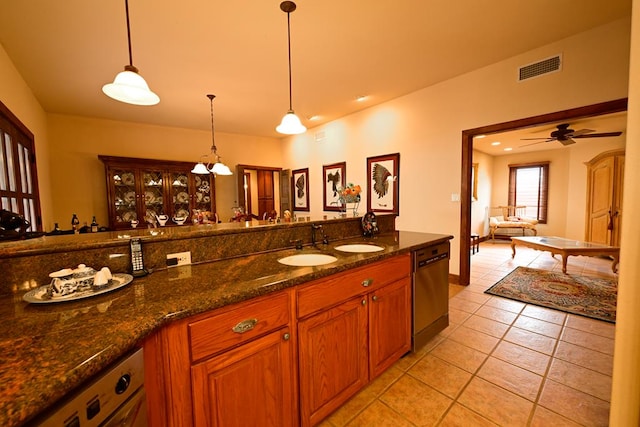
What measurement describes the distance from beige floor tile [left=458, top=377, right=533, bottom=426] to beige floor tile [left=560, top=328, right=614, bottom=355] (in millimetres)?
1056

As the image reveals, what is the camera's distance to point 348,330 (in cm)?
148

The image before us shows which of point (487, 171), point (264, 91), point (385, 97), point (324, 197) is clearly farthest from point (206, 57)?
point (487, 171)

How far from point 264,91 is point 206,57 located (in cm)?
100

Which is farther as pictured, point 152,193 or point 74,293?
point 152,193

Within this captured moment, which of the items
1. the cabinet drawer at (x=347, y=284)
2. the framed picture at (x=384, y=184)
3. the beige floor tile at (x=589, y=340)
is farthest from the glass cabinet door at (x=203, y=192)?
the beige floor tile at (x=589, y=340)

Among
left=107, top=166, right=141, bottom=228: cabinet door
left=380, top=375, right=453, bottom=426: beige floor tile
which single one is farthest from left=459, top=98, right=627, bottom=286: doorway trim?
left=107, top=166, right=141, bottom=228: cabinet door

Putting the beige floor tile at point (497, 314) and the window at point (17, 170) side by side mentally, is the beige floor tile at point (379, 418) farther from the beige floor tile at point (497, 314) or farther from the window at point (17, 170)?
the window at point (17, 170)

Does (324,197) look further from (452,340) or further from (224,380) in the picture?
(224,380)

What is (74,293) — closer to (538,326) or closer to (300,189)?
(538,326)

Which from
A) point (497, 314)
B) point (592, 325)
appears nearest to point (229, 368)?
point (497, 314)

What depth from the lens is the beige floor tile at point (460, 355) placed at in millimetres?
1918

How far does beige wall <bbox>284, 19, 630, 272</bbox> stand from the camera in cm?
245

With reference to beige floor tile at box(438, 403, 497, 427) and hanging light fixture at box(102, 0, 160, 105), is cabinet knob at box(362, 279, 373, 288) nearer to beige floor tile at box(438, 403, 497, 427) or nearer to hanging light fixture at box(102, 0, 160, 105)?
beige floor tile at box(438, 403, 497, 427)

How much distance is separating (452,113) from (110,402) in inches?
161
